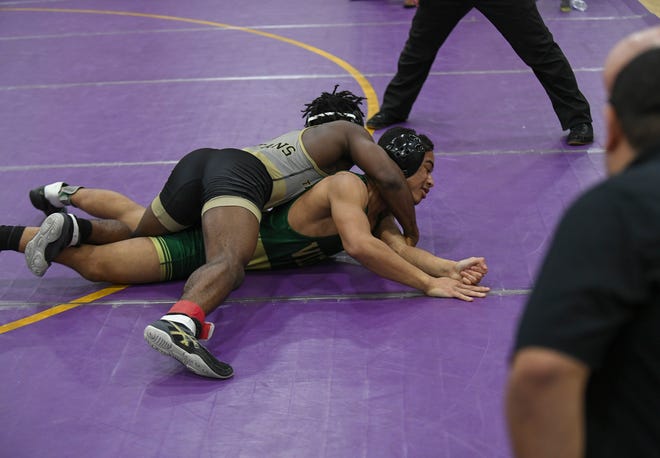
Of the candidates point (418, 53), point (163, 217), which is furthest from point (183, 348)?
point (418, 53)

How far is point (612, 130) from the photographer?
148 cm

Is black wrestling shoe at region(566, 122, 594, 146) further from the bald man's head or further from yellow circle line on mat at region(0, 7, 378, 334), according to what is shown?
the bald man's head

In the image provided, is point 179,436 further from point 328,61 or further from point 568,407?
point 328,61

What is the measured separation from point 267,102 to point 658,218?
5.41m

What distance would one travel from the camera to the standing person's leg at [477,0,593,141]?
5.42 meters

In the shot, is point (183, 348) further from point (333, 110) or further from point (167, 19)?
point (167, 19)

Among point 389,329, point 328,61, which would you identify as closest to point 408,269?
point 389,329

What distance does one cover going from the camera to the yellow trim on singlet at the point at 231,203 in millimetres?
3992

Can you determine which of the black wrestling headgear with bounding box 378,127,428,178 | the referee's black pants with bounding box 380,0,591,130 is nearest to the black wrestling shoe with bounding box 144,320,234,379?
the black wrestling headgear with bounding box 378,127,428,178

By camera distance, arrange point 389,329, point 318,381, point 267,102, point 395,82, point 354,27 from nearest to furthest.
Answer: point 318,381 < point 389,329 < point 395,82 < point 267,102 < point 354,27

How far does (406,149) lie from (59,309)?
192 centimetres

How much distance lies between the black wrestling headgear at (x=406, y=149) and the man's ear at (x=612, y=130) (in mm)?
2762

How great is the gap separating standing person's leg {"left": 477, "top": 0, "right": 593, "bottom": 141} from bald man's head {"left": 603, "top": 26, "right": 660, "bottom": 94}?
4.09 metres

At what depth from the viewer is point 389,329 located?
3789 millimetres
